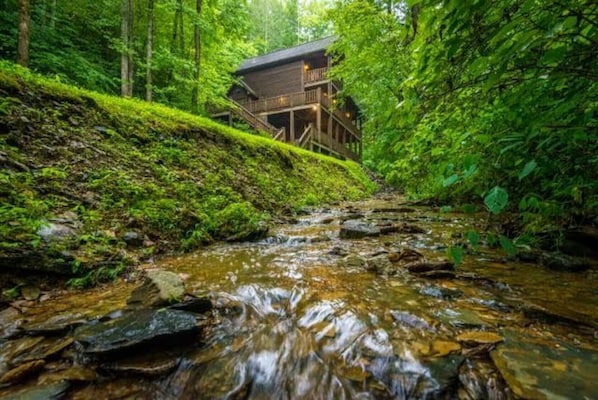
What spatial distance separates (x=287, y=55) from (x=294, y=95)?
4.72 meters

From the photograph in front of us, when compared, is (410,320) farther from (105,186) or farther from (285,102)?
(285,102)

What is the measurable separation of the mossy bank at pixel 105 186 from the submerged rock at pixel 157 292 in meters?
0.59

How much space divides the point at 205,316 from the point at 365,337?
1.03m

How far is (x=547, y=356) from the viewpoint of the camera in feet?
4.31

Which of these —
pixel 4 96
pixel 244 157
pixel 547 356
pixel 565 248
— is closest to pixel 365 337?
pixel 547 356

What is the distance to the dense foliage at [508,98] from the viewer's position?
117 centimetres

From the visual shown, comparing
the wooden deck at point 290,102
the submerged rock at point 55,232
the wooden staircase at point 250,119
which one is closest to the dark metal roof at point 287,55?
the wooden deck at point 290,102

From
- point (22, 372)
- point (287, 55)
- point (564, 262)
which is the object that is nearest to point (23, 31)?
point (22, 372)

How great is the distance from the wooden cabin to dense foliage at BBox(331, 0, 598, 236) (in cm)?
1391

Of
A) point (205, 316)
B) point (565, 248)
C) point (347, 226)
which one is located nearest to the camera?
point (205, 316)

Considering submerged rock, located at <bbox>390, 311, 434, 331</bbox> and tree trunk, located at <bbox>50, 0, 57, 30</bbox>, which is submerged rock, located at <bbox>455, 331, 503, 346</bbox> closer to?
submerged rock, located at <bbox>390, 311, 434, 331</bbox>

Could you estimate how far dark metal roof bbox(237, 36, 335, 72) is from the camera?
A: 762 inches

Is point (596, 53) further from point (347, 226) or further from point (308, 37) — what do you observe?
point (308, 37)

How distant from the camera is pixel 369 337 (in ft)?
5.20
